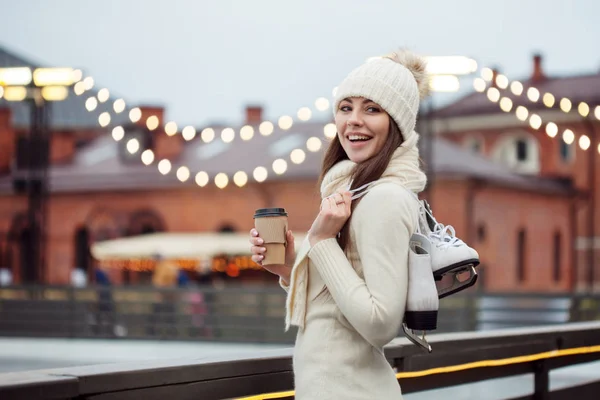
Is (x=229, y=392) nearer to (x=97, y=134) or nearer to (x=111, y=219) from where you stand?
(x=111, y=219)

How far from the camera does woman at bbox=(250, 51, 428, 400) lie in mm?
3135

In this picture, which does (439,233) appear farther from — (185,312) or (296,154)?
(185,312)

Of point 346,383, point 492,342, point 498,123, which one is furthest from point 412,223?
point 498,123

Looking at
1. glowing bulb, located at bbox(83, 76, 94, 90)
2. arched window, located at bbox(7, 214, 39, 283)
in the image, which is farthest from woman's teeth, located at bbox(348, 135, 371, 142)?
arched window, located at bbox(7, 214, 39, 283)

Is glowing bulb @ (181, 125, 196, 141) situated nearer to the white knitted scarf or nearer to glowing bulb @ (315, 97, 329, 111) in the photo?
glowing bulb @ (315, 97, 329, 111)

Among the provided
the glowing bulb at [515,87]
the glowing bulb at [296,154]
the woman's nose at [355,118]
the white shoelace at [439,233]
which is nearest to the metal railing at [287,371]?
the white shoelace at [439,233]

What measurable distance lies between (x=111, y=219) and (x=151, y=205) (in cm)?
177

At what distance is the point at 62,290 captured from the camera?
2345cm

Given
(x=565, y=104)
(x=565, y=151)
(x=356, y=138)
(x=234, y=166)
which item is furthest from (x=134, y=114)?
(x=565, y=151)

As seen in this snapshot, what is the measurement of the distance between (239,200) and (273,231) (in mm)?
38255

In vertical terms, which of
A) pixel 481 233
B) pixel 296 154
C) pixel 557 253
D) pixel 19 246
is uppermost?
pixel 296 154

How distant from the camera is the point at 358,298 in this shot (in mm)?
3109

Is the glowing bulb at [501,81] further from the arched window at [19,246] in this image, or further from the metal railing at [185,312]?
the arched window at [19,246]

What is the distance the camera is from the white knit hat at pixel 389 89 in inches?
131
